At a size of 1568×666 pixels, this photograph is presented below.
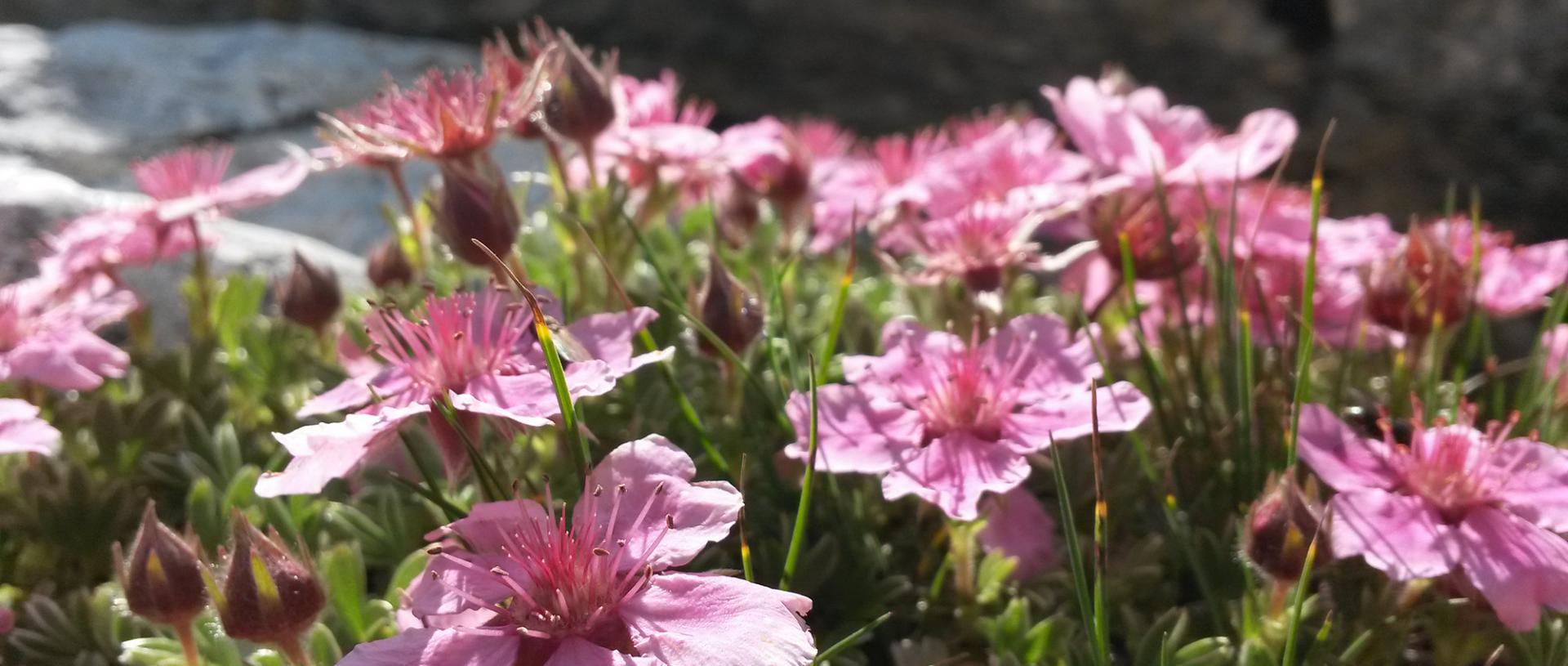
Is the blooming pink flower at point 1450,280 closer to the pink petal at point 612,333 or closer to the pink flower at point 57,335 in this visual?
the pink petal at point 612,333

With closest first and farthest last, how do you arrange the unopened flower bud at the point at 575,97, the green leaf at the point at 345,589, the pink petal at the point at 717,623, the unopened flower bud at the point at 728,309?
1. the pink petal at the point at 717,623
2. the green leaf at the point at 345,589
3. the unopened flower bud at the point at 728,309
4. the unopened flower bud at the point at 575,97

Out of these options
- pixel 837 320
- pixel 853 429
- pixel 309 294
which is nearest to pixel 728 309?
pixel 837 320

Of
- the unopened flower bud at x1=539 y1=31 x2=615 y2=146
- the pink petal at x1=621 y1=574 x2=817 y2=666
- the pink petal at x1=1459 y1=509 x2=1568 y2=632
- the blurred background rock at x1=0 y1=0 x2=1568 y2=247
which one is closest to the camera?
the pink petal at x1=621 y1=574 x2=817 y2=666

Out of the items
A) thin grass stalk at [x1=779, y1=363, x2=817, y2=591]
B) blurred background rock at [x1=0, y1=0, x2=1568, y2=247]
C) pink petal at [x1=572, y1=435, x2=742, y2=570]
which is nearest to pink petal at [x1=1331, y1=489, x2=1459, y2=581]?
thin grass stalk at [x1=779, y1=363, x2=817, y2=591]

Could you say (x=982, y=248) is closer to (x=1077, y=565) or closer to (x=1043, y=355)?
(x=1043, y=355)

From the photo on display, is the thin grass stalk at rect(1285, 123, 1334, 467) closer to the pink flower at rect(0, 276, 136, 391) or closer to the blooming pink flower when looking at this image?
the blooming pink flower

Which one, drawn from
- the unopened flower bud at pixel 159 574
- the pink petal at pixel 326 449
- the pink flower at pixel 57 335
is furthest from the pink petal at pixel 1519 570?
the pink flower at pixel 57 335
